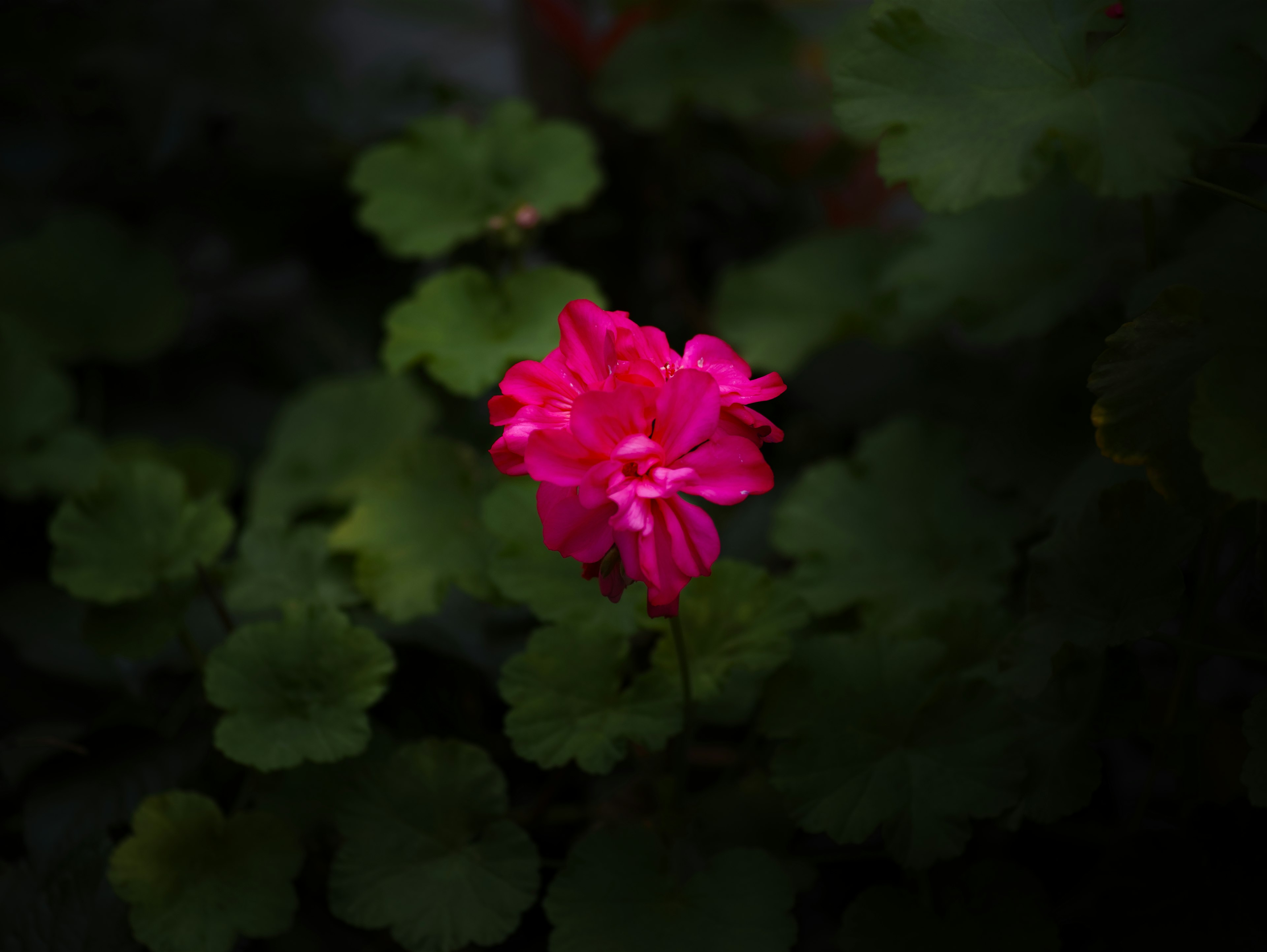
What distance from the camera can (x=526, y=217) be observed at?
3.72 feet

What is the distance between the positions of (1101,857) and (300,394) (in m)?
1.32

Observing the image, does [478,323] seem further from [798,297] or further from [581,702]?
[798,297]

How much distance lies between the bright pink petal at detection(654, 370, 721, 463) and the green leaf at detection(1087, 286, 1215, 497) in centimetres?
33

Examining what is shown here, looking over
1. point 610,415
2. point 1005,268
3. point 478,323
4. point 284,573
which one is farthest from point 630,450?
point 1005,268

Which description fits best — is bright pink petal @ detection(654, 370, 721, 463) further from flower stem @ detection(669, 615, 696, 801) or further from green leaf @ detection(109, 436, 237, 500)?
green leaf @ detection(109, 436, 237, 500)

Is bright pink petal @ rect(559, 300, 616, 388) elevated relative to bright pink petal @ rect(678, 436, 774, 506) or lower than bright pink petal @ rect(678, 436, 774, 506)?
elevated

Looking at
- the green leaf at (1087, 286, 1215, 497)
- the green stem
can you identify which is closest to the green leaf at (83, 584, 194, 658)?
the green leaf at (1087, 286, 1215, 497)

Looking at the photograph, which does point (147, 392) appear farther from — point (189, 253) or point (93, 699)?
point (93, 699)

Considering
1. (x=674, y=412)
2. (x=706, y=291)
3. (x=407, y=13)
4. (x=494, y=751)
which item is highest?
(x=674, y=412)

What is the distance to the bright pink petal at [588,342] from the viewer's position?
69cm

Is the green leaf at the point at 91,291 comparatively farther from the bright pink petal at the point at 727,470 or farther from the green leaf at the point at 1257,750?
the green leaf at the point at 1257,750

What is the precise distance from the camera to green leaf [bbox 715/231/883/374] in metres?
1.38

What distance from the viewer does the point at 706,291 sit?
1.88 metres

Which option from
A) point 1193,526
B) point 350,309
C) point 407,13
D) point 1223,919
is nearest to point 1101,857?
point 1223,919
